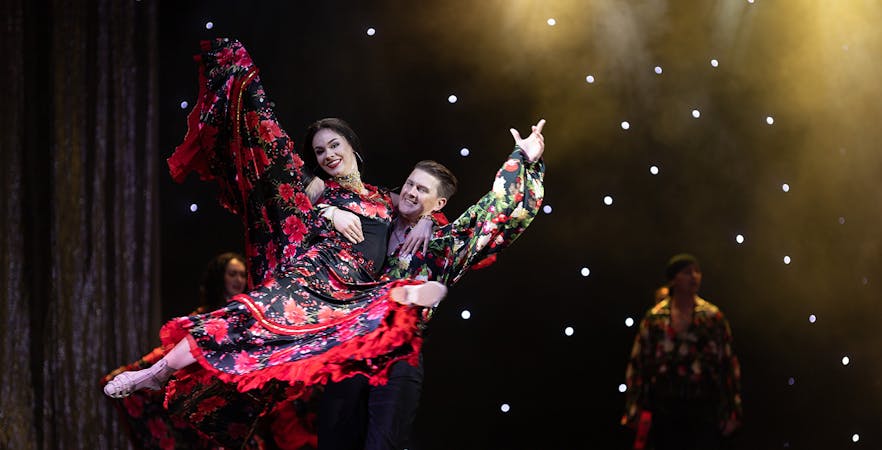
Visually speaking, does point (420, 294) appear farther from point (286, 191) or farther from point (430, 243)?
point (286, 191)

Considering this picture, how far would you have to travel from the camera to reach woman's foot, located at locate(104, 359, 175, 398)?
9.27 feet

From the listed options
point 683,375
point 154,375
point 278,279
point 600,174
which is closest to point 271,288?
point 278,279


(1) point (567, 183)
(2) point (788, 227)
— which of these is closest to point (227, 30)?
(1) point (567, 183)

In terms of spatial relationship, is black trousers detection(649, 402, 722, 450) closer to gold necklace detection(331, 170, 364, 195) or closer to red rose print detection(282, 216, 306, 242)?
gold necklace detection(331, 170, 364, 195)

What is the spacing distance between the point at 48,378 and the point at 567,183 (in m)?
2.27

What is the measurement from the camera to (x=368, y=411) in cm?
292

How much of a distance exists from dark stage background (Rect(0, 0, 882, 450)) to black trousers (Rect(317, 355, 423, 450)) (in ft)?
3.79

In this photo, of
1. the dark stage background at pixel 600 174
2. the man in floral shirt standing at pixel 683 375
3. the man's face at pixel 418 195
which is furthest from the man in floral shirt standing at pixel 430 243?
the man in floral shirt standing at pixel 683 375

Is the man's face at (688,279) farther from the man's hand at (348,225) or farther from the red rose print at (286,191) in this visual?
the red rose print at (286,191)

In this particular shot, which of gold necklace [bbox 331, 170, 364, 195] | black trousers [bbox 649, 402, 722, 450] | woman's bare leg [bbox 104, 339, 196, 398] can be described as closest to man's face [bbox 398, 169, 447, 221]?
gold necklace [bbox 331, 170, 364, 195]

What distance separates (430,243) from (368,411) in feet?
1.84

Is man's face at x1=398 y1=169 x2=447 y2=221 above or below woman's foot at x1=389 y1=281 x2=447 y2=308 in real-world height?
above

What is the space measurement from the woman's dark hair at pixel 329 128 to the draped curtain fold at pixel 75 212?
842 mm

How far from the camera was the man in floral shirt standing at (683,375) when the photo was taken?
162 inches
